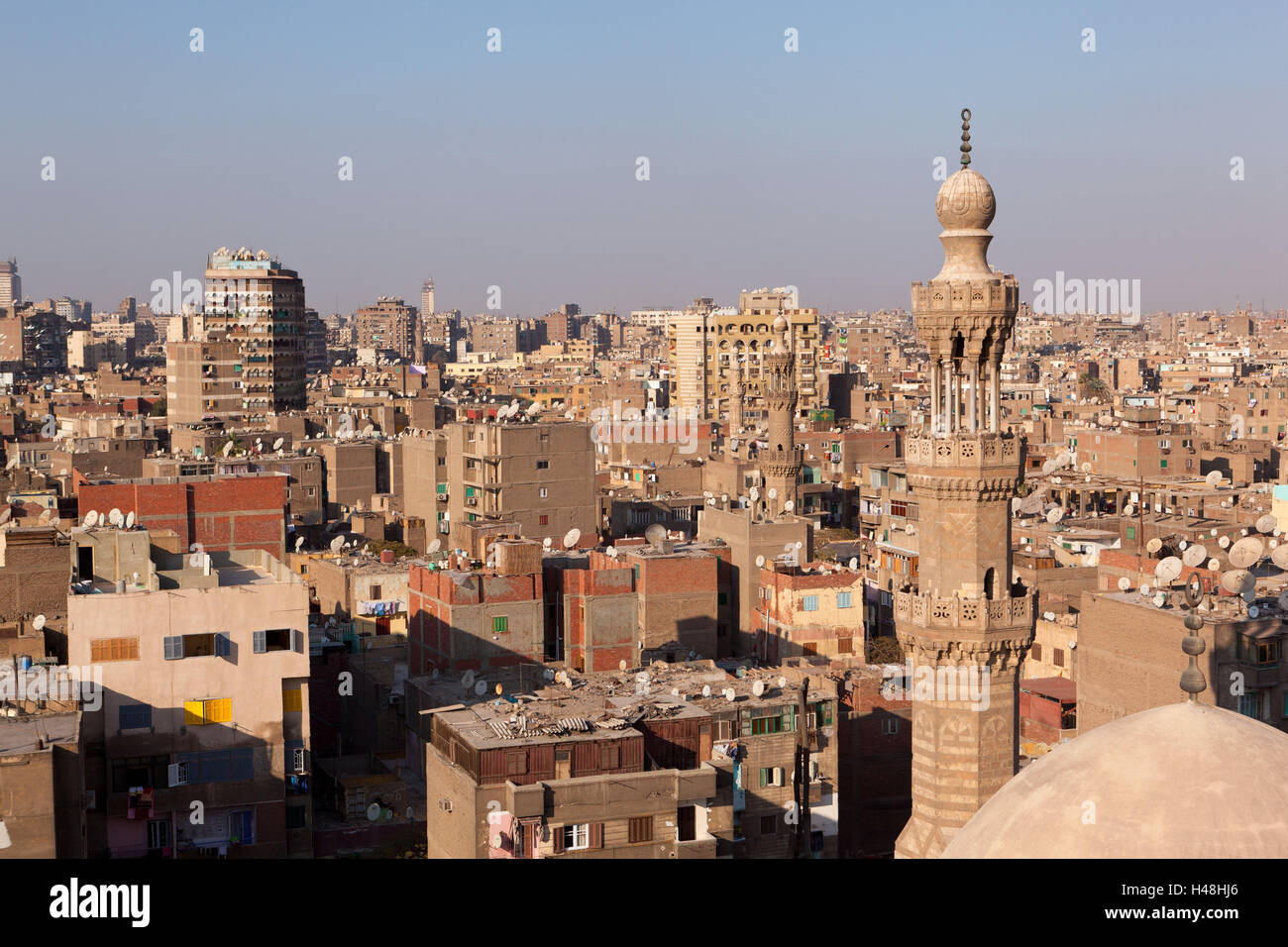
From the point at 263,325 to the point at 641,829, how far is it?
9002 centimetres

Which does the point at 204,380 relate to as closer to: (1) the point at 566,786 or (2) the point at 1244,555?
(2) the point at 1244,555

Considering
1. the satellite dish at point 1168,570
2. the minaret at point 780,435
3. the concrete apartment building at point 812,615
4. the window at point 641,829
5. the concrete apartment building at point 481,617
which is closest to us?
the window at point 641,829

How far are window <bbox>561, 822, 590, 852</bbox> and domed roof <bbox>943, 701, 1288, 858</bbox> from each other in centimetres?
1240

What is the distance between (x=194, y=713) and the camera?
25609 millimetres

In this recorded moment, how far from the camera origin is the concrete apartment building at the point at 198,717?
24.9m

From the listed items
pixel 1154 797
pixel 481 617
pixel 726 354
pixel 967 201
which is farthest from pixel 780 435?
pixel 726 354

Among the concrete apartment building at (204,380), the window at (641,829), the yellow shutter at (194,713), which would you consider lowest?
the window at (641,829)

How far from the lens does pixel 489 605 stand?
3525 cm

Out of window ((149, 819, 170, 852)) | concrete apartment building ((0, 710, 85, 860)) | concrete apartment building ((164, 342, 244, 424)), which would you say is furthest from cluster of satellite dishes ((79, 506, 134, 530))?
concrete apartment building ((164, 342, 244, 424))

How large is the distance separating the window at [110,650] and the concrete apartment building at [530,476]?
2858 centimetres

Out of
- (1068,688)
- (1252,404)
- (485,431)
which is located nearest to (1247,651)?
(1068,688)

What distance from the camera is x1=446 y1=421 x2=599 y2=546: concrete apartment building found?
5516 centimetres

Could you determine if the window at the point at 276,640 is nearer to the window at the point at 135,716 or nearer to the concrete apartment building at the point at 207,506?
the window at the point at 135,716

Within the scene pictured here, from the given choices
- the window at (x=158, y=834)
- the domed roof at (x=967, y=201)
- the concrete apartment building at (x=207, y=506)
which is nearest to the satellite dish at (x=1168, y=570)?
the domed roof at (x=967, y=201)
